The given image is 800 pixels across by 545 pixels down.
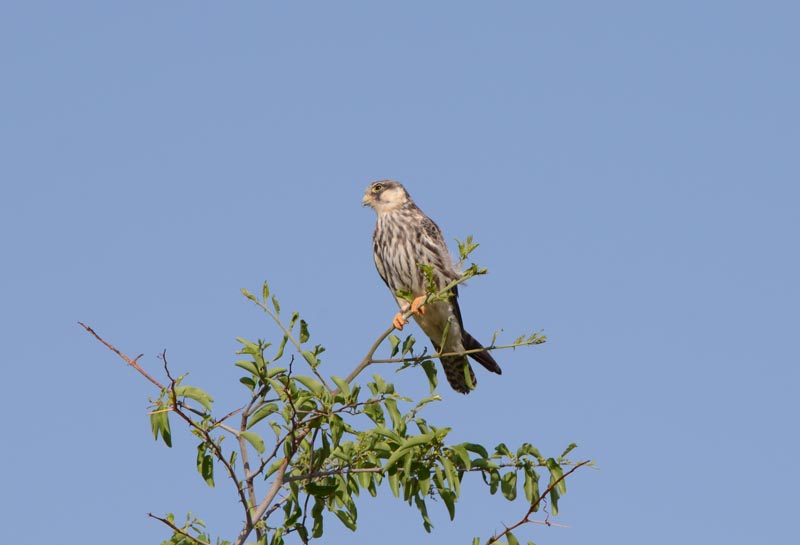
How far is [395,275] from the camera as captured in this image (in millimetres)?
7754

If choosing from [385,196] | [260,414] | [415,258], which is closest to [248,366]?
[260,414]

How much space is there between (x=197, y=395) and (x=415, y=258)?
4237mm

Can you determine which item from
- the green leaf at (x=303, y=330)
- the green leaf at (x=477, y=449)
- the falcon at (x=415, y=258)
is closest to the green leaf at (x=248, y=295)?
the green leaf at (x=303, y=330)

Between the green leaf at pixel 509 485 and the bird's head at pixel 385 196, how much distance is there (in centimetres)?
436

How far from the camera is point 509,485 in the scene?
3918 mm

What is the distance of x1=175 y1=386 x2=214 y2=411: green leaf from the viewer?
3516 mm

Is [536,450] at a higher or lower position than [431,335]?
lower

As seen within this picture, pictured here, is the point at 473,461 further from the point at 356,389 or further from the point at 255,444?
the point at 255,444

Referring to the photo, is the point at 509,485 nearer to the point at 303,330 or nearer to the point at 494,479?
the point at 494,479

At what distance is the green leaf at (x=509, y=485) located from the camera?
3.92 m

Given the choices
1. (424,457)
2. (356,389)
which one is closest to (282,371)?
(356,389)

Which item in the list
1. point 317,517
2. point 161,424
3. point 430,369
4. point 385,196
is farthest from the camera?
point 385,196

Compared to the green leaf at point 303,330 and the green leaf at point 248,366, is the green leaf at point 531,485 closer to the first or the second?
the green leaf at point 303,330

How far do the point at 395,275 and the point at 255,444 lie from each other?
4289mm
